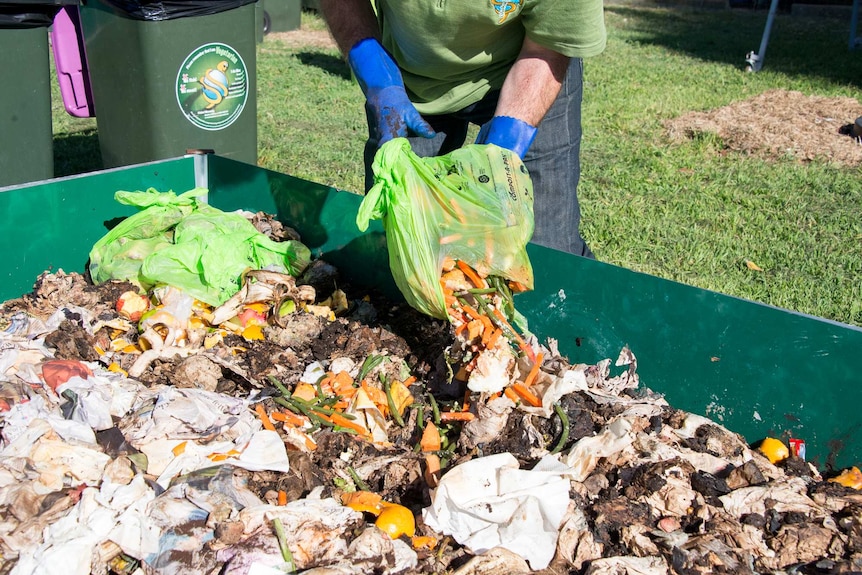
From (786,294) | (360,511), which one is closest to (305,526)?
(360,511)

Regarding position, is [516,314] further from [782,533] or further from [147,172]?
[147,172]

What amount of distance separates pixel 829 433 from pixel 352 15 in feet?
7.04

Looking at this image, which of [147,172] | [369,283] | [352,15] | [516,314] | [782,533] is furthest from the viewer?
[147,172]

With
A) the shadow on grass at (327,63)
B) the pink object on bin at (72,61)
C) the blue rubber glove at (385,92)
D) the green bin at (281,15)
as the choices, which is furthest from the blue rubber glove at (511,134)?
the green bin at (281,15)

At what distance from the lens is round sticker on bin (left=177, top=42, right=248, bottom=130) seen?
171 inches

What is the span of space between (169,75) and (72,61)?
77cm

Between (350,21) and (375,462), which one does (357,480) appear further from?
(350,21)

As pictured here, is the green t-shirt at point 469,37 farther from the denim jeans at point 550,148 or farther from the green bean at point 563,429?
the green bean at point 563,429

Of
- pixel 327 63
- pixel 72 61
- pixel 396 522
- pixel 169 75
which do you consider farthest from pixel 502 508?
pixel 327 63

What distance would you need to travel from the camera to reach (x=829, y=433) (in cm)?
237

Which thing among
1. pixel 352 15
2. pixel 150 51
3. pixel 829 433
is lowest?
pixel 829 433

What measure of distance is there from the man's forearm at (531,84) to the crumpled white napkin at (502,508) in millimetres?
1174

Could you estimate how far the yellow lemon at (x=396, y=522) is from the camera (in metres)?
2.12

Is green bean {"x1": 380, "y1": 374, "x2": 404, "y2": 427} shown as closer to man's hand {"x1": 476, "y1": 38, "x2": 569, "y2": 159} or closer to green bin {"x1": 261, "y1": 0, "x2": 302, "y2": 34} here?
man's hand {"x1": 476, "y1": 38, "x2": 569, "y2": 159}
